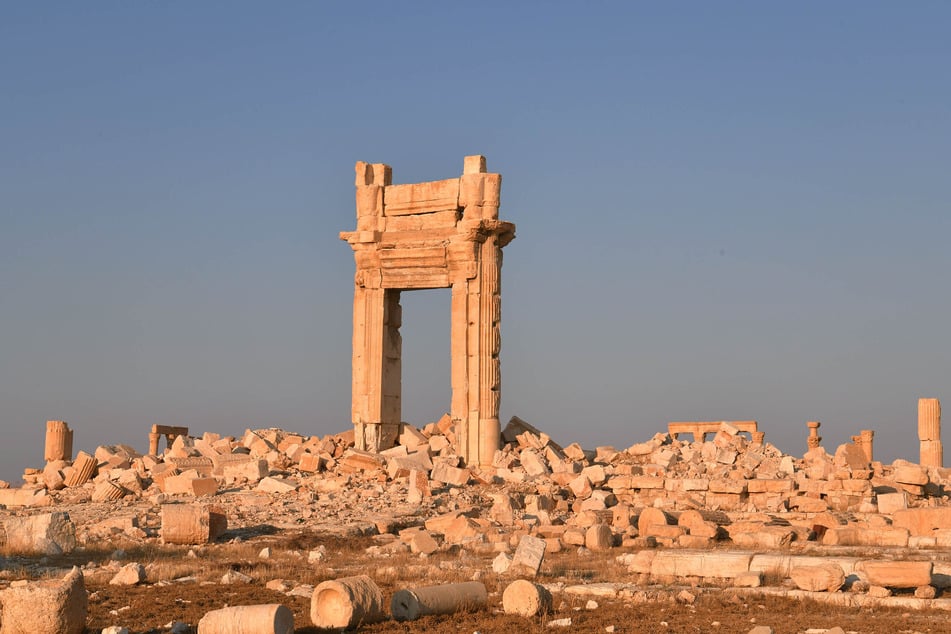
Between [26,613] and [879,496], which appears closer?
[26,613]

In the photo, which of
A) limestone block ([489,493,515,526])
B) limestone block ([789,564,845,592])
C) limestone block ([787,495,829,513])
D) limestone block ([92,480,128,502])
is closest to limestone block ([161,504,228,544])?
limestone block ([489,493,515,526])

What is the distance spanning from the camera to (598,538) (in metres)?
16.9

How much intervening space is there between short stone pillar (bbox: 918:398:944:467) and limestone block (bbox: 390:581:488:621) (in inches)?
888

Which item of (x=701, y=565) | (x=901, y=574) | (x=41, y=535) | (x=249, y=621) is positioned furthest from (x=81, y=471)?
(x=901, y=574)

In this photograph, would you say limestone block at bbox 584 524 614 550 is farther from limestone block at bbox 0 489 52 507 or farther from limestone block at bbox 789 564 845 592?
limestone block at bbox 0 489 52 507

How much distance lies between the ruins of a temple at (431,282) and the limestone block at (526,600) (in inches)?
527

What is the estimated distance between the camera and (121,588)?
488 inches

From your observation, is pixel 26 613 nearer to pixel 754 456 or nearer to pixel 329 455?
pixel 329 455

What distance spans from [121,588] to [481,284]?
1337 cm

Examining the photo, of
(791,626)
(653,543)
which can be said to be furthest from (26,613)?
(653,543)

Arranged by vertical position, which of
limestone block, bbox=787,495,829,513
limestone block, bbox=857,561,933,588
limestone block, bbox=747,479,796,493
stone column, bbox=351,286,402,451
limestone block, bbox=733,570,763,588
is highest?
stone column, bbox=351,286,402,451

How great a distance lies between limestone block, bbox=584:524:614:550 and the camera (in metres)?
16.9

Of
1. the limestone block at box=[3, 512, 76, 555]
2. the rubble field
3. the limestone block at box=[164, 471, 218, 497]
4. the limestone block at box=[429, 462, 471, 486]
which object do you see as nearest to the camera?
the rubble field

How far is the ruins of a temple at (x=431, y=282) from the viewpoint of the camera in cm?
2477
